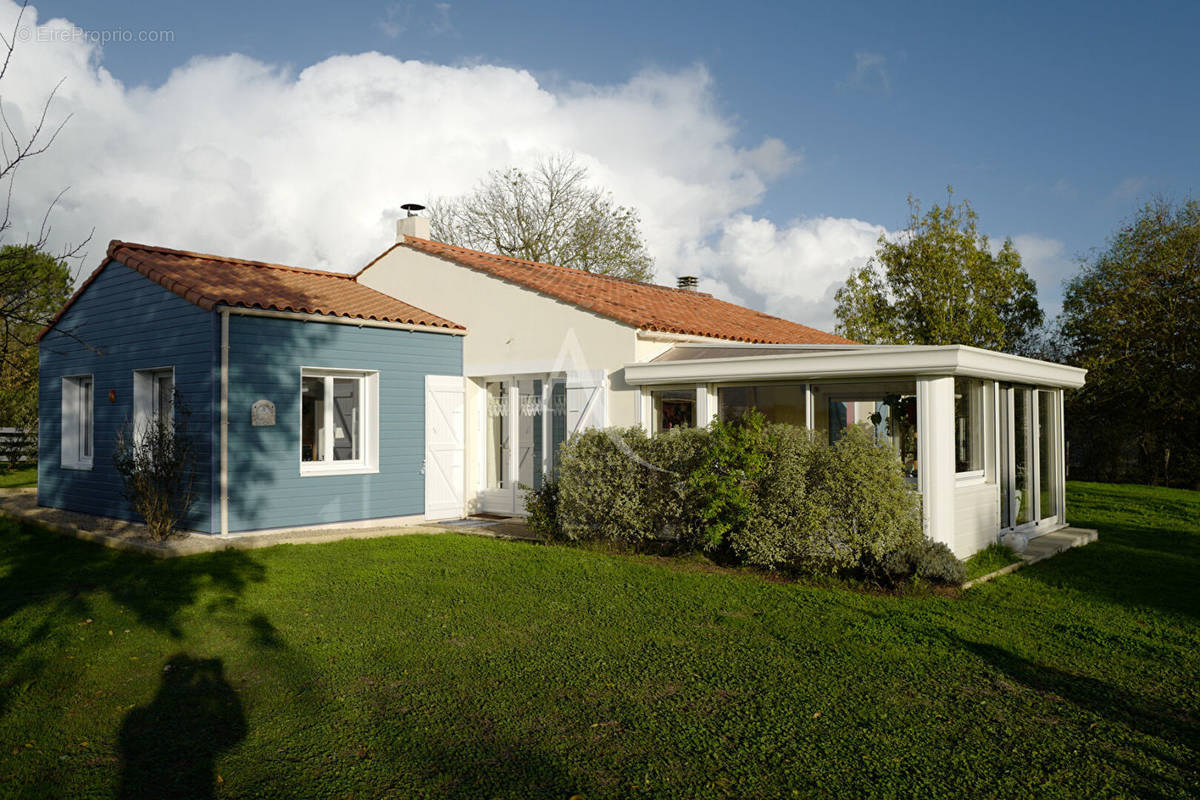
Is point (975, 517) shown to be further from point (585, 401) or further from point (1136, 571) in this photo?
point (585, 401)

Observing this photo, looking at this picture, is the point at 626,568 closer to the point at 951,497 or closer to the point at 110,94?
the point at 951,497

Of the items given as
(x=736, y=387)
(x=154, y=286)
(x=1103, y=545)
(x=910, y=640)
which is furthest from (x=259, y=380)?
(x=1103, y=545)

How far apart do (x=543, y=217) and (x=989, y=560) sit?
75.3 ft

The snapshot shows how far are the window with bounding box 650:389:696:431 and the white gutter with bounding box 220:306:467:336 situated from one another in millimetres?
3861

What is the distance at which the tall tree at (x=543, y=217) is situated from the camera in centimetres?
3017

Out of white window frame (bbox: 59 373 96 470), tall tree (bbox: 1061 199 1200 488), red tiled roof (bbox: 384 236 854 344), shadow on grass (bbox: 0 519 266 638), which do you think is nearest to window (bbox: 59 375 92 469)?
white window frame (bbox: 59 373 96 470)

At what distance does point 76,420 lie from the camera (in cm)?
1431

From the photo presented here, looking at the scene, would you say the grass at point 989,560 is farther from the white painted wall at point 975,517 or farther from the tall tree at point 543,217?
the tall tree at point 543,217

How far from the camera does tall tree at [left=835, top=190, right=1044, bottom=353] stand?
27719mm

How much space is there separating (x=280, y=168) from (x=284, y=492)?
6035mm

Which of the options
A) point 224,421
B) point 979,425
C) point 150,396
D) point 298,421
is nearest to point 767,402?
point 979,425

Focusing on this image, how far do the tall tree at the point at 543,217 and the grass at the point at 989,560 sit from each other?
21.6 meters

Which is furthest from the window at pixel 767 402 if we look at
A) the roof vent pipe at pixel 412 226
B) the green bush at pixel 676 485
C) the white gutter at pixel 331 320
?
the roof vent pipe at pixel 412 226

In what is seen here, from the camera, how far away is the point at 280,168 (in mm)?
14055
